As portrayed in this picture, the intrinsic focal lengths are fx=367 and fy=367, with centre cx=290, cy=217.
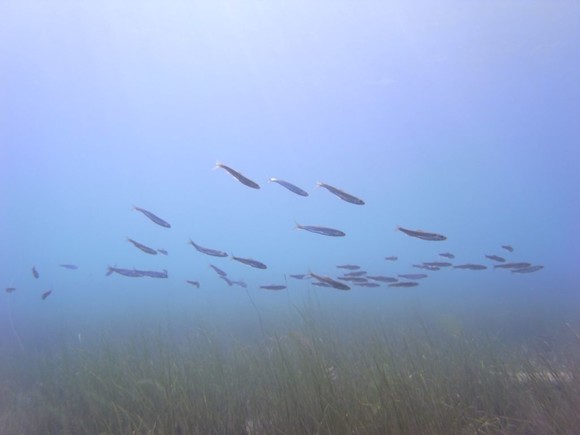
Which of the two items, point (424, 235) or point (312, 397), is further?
point (424, 235)

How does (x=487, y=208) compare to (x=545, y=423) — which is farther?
(x=487, y=208)

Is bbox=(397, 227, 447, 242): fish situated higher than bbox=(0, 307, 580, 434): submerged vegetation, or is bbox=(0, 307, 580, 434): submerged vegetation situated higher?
bbox=(397, 227, 447, 242): fish

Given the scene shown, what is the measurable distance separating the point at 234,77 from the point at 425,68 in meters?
22.6

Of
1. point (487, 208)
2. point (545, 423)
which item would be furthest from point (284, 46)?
point (487, 208)

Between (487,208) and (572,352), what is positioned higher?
(572,352)

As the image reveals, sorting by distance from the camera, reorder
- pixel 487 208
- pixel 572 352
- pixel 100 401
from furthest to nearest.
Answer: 1. pixel 487 208
2. pixel 572 352
3. pixel 100 401

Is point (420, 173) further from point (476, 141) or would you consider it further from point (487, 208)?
point (487, 208)

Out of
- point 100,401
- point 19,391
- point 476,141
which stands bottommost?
point 19,391

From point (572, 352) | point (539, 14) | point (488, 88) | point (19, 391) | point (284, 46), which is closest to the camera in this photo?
point (572, 352)

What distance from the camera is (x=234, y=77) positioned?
4531cm

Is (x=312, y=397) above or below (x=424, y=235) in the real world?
below

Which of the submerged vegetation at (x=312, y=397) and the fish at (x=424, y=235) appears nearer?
the submerged vegetation at (x=312, y=397)

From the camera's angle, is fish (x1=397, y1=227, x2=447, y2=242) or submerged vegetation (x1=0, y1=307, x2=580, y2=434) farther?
fish (x1=397, y1=227, x2=447, y2=242)

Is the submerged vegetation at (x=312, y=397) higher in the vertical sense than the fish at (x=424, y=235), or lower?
lower
